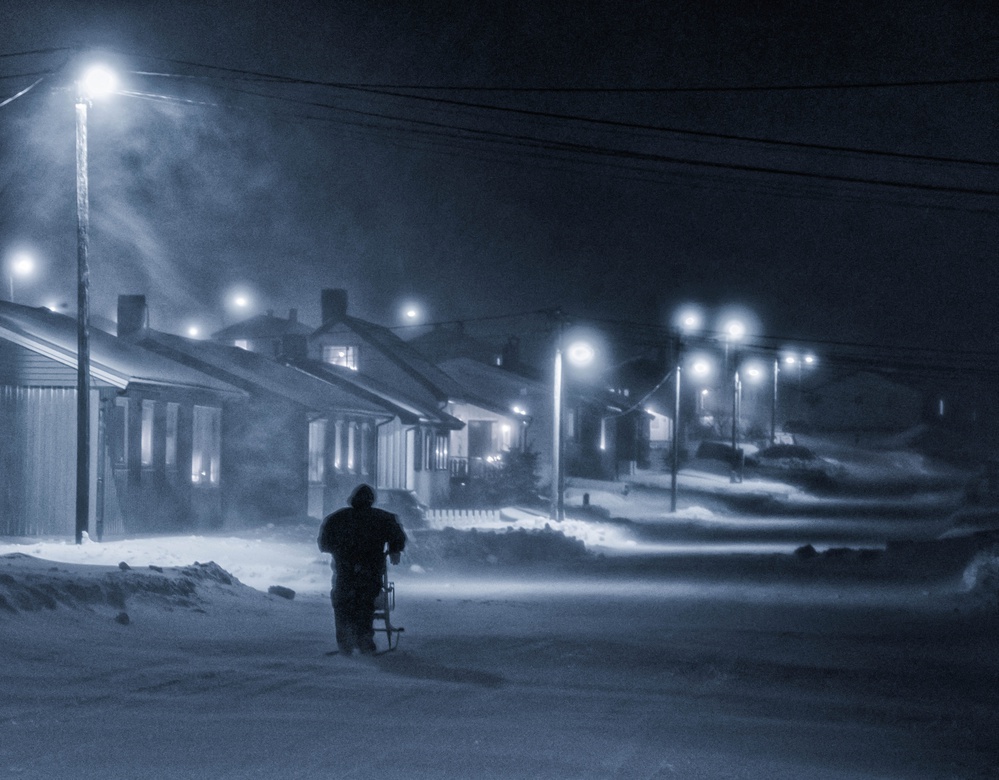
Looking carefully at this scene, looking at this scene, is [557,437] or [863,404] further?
[863,404]

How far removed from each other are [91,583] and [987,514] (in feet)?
138

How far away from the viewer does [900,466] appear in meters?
103

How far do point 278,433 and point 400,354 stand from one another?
888 inches

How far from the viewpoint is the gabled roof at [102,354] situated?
27.3 meters

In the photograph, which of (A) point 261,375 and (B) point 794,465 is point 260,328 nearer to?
(A) point 261,375

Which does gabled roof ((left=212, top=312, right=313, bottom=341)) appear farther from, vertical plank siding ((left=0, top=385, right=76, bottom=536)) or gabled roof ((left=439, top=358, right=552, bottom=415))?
vertical plank siding ((left=0, top=385, right=76, bottom=536))

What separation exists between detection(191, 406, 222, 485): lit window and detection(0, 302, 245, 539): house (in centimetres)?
120

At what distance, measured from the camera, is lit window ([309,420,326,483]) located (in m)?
40.3

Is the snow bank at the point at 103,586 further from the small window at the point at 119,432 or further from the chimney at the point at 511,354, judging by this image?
the chimney at the point at 511,354

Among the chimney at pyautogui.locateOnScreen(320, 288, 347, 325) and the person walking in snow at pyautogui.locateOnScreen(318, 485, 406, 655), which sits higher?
the chimney at pyautogui.locateOnScreen(320, 288, 347, 325)

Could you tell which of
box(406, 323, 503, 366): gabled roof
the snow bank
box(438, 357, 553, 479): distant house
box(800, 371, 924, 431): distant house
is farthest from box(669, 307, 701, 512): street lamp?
box(800, 371, 924, 431): distant house

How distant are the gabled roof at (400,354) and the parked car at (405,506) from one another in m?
12.0

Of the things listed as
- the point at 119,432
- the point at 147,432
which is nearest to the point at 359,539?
the point at 119,432

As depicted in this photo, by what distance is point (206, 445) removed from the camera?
33.7 metres
